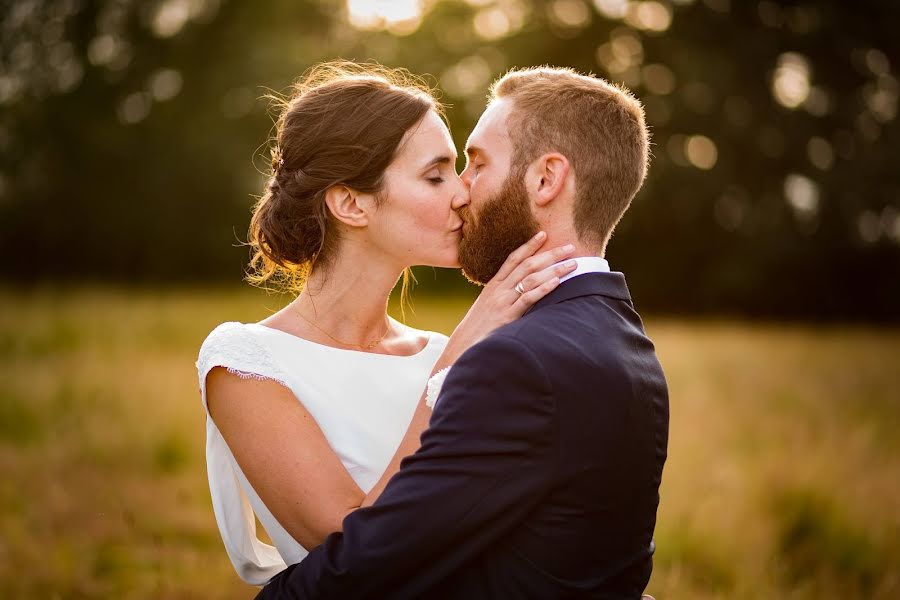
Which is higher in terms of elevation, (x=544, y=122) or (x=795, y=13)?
(x=544, y=122)

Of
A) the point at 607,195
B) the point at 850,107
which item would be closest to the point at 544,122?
the point at 607,195

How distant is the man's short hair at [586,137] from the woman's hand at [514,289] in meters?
0.16

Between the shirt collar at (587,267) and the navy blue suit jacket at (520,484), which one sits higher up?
the shirt collar at (587,267)

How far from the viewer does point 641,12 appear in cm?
2445

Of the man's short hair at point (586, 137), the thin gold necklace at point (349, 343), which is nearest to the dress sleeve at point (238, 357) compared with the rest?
the thin gold necklace at point (349, 343)

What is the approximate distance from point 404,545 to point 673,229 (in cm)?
2335

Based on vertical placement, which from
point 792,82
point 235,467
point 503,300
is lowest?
point 792,82

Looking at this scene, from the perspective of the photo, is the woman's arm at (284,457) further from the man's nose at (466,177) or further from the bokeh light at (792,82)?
the bokeh light at (792,82)

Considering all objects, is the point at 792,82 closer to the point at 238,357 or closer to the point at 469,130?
the point at 469,130

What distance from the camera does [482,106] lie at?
77.3 ft

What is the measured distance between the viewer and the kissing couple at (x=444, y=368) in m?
2.31

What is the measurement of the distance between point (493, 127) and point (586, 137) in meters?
0.31

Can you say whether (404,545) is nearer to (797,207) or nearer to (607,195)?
(607,195)

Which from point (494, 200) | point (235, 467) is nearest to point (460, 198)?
point (494, 200)
